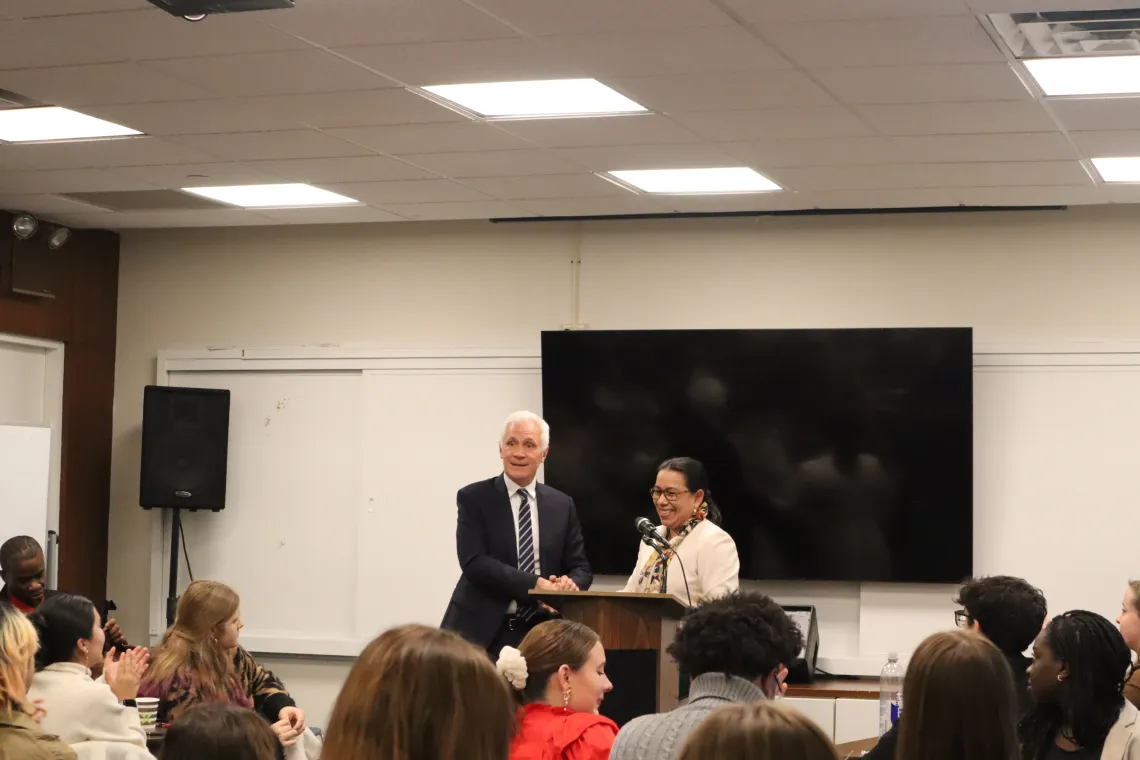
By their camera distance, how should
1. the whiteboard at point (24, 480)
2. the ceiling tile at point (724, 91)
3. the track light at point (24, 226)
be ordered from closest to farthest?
the ceiling tile at point (724, 91), the whiteboard at point (24, 480), the track light at point (24, 226)

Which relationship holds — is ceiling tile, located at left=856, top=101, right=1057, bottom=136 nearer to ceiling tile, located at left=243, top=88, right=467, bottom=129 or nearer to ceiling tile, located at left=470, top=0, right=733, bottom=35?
ceiling tile, located at left=470, top=0, right=733, bottom=35

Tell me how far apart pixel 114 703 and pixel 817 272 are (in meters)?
4.97

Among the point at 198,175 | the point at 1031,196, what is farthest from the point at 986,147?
the point at 198,175

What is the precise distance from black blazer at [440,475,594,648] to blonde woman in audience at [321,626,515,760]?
377 centimetres

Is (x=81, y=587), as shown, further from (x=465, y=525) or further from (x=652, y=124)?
(x=652, y=124)

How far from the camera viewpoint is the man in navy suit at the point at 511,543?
5664 millimetres

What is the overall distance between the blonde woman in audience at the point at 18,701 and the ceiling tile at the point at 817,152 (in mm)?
3953

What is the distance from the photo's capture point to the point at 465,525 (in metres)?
5.85

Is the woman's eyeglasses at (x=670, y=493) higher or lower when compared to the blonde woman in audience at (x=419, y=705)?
higher

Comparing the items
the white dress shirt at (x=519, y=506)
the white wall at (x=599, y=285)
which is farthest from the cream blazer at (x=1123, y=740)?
the white wall at (x=599, y=285)

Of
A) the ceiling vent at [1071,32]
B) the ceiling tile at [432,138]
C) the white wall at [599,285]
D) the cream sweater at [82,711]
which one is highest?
the ceiling vent at [1071,32]

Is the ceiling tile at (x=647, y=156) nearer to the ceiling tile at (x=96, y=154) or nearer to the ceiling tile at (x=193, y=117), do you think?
the ceiling tile at (x=193, y=117)

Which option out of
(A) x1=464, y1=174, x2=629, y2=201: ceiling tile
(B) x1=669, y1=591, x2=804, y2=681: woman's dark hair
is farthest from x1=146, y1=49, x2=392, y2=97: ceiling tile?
(B) x1=669, y1=591, x2=804, y2=681: woman's dark hair

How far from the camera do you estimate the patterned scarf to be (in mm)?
5641
